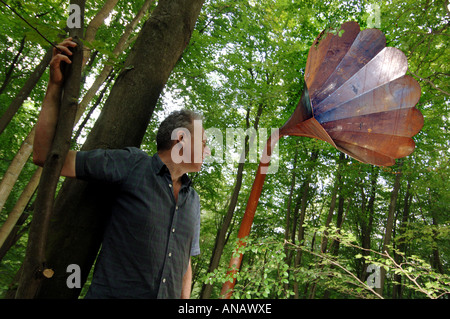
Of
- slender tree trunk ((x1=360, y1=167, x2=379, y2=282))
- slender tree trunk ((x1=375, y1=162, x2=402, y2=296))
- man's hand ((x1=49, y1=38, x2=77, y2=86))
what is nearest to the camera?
man's hand ((x1=49, y1=38, x2=77, y2=86))

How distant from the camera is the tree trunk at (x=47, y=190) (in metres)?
0.76

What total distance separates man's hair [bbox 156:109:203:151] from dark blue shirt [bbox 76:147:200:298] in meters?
0.18

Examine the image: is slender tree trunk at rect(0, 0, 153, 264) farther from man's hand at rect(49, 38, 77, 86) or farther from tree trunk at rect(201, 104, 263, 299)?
tree trunk at rect(201, 104, 263, 299)

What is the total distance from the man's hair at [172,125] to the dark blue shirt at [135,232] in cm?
18

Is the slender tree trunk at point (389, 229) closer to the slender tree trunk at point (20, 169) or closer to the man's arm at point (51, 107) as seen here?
the slender tree trunk at point (20, 169)

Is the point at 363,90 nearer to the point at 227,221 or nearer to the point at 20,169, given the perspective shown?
the point at 20,169

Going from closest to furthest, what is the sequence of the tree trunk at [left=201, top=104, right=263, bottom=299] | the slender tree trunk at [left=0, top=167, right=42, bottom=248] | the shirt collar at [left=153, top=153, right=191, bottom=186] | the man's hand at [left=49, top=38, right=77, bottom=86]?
the man's hand at [left=49, top=38, right=77, bottom=86] < the shirt collar at [left=153, top=153, right=191, bottom=186] < the slender tree trunk at [left=0, top=167, right=42, bottom=248] < the tree trunk at [left=201, top=104, right=263, bottom=299]

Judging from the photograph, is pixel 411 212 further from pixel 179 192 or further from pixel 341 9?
pixel 179 192

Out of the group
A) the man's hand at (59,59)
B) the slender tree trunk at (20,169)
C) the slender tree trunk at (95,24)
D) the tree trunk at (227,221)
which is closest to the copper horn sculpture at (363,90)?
the slender tree trunk at (20,169)

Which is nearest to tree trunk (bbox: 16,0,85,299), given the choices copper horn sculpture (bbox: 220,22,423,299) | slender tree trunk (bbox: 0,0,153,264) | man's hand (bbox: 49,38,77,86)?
man's hand (bbox: 49,38,77,86)

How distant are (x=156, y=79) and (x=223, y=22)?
7768 mm

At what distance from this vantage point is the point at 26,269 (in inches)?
30.1

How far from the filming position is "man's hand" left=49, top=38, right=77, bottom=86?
89 cm

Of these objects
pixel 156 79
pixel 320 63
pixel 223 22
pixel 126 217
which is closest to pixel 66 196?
pixel 126 217
